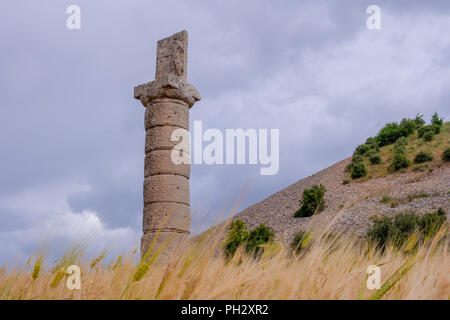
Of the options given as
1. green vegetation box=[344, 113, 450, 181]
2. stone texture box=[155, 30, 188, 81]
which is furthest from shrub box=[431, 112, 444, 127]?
stone texture box=[155, 30, 188, 81]

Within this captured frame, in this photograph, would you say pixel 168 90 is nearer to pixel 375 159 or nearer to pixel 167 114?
pixel 167 114

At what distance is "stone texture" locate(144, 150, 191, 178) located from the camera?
1109 centimetres

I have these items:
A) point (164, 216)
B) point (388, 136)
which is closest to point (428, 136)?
point (388, 136)

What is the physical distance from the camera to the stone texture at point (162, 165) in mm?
11086

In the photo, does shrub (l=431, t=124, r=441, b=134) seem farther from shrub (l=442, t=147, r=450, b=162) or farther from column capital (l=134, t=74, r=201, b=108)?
column capital (l=134, t=74, r=201, b=108)

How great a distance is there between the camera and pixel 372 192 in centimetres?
3234

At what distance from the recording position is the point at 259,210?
38469 millimetres

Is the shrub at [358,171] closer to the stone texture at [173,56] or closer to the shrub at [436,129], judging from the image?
the shrub at [436,129]

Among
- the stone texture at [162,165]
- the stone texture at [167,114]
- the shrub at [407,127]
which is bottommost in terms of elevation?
the stone texture at [162,165]

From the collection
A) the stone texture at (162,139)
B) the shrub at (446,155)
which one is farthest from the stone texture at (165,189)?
the shrub at (446,155)

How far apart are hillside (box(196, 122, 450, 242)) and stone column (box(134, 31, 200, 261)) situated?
44.2ft

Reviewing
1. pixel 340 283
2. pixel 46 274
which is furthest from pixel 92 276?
pixel 340 283

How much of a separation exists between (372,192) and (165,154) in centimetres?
2393
